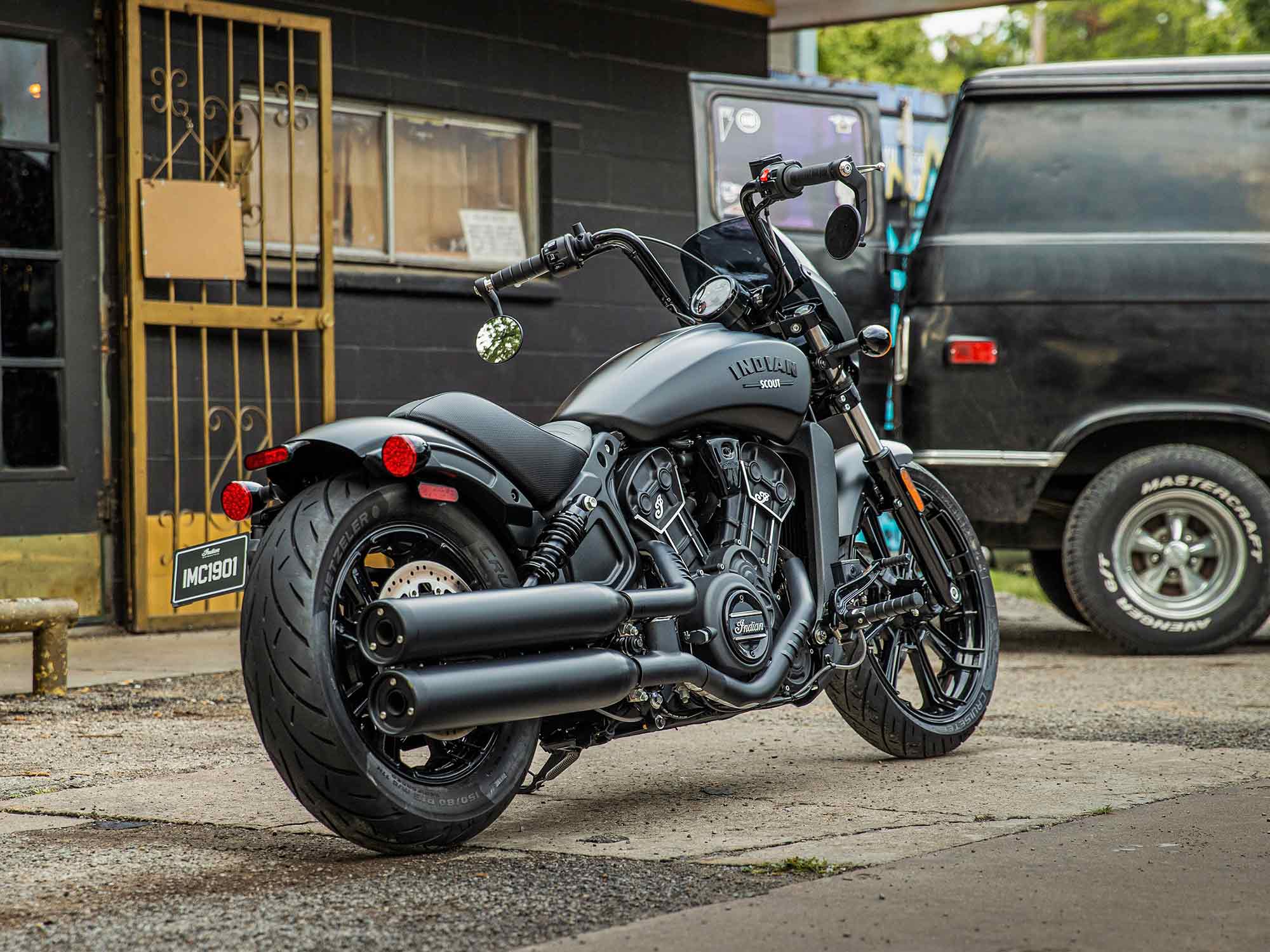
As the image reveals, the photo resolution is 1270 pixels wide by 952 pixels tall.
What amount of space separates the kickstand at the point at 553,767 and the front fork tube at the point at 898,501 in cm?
132

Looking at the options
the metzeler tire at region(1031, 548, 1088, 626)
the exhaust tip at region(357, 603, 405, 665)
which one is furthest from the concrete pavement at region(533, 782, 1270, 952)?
the metzeler tire at region(1031, 548, 1088, 626)

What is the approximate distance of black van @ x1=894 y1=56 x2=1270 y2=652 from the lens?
25.2 feet

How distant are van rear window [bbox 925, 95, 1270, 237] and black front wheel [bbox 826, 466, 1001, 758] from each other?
9.70 ft

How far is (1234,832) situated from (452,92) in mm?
6607

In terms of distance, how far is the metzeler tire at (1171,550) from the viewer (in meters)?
7.69

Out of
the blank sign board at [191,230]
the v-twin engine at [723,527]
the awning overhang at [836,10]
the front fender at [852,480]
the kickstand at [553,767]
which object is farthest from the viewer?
the awning overhang at [836,10]

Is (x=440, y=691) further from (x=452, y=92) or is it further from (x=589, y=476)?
(x=452, y=92)

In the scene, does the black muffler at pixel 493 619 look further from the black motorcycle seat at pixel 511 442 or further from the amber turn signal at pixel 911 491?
the amber turn signal at pixel 911 491

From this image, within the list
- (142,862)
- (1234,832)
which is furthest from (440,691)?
(1234,832)

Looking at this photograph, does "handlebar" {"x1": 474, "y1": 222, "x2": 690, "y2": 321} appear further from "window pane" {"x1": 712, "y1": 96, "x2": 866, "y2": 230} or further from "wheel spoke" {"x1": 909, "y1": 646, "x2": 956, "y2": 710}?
"window pane" {"x1": 712, "y1": 96, "x2": 866, "y2": 230}

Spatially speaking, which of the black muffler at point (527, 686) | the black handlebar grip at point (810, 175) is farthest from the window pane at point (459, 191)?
the black muffler at point (527, 686)

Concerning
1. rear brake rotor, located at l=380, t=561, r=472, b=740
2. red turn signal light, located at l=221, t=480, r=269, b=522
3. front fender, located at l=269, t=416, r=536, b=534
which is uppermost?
front fender, located at l=269, t=416, r=536, b=534

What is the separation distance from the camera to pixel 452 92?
953 cm

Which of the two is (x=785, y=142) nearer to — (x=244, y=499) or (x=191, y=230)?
(x=191, y=230)
